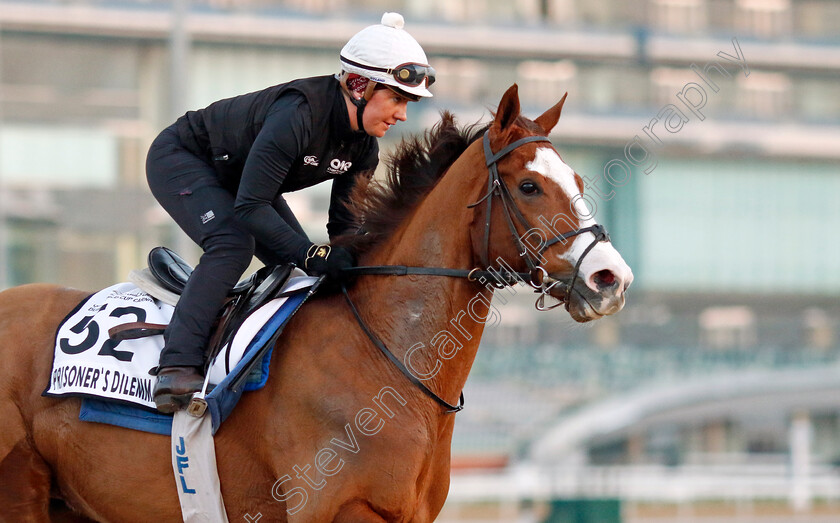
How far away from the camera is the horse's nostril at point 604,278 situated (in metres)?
3.94

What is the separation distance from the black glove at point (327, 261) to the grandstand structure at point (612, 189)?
525 inches

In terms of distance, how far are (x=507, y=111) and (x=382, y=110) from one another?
576mm

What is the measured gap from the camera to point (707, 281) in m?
41.6

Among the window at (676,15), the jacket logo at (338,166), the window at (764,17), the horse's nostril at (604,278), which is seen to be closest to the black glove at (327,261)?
the jacket logo at (338,166)

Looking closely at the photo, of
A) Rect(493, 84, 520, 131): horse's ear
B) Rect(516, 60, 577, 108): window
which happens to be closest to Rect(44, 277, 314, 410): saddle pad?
Rect(493, 84, 520, 131): horse's ear

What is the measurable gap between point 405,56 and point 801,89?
42.6 m

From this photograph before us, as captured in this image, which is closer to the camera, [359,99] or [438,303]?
[438,303]

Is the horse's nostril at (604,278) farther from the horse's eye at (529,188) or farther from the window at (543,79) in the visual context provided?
the window at (543,79)

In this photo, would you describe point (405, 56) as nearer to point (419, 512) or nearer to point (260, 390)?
point (260, 390)

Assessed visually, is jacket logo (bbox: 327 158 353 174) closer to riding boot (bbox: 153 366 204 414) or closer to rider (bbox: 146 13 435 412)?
rider (bbox: 146 13 435 412)

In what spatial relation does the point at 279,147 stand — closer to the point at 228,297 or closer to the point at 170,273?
the point at 228,297

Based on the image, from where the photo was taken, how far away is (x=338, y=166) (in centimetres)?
480

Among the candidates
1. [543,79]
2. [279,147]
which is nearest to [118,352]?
[279,147]

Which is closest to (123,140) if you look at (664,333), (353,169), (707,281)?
(664,333)
